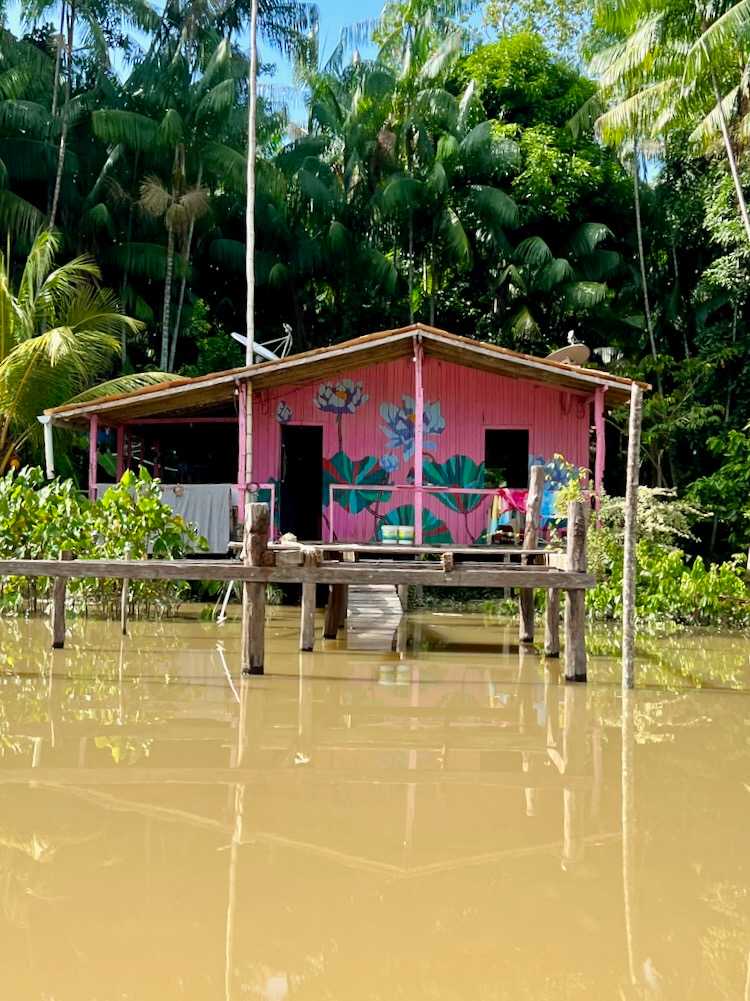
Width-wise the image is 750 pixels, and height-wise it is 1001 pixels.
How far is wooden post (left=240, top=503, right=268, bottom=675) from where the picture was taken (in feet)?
30.5

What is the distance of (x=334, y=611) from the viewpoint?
12742 millimetres

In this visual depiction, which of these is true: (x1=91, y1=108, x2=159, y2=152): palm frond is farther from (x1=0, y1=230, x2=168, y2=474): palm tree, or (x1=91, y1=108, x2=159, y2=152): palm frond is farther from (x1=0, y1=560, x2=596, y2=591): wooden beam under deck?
(x1=0, y1=560, x2=596, y2=591): wooden beam under deck

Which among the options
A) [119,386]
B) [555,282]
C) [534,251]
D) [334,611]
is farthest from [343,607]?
[534,251]

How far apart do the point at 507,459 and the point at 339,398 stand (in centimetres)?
506

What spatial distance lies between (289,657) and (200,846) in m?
5.91

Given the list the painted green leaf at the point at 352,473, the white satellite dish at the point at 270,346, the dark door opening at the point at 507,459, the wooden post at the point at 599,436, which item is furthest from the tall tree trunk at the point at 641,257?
the painted green leaf at the point at 352,473

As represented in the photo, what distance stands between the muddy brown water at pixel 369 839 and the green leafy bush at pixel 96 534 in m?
3.37

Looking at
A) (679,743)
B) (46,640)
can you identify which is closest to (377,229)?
(46,640)

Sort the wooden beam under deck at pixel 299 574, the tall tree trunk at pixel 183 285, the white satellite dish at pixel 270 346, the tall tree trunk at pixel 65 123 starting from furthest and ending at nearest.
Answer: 1. the tall tree trunk at pixel 183 285
2. the tall tree trunk at pixel 65 123
3. the white satellite dish at pixel 270 346
4. the wooden beam under deck at pixel 299 574

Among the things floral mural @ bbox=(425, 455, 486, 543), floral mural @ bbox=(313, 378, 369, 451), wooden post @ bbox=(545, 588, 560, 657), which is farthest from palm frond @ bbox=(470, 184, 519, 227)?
wooden post @ bbox=(545, 588, 560, 657)

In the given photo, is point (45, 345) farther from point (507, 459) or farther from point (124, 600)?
point (507, 459)

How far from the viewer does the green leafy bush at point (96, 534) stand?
41.6 ft

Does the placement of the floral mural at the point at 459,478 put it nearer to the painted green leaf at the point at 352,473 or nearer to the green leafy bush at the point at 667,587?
the painted green leaf at the point at 352,473

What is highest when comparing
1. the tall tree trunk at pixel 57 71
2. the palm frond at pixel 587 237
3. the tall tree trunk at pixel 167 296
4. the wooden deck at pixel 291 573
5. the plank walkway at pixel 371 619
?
the tall tree trunk at pixel 57 71
